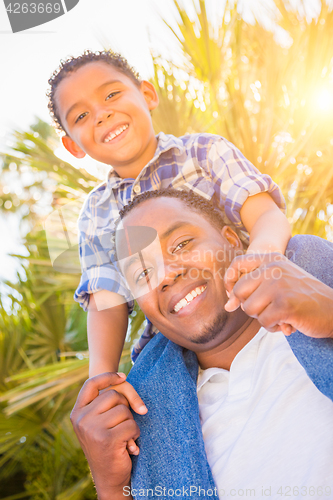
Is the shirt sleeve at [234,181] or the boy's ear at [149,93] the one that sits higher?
the boy's ear at [149,93]

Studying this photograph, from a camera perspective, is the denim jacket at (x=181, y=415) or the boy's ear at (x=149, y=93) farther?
the boy's ear at (x=149, y=93)

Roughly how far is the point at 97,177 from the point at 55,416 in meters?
2.09

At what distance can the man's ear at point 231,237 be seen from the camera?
1.53 meters

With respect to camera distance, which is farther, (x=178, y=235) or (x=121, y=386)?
(x=178, y=235)

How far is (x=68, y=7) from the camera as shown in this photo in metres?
2.11

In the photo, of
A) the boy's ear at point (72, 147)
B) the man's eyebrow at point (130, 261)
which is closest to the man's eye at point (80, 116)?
the boy's ear at point (72, 147)

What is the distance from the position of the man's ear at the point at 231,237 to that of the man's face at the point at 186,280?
0.02 meters

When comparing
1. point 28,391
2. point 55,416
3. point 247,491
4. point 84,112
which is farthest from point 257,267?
point 55,416

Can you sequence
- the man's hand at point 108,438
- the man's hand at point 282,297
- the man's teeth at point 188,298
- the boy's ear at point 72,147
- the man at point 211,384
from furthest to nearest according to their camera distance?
the boy's ear at point 72,147 < the man's teeth at point 188,298 < the man's hand at point 108,438 < the man at point 211,384 < the man's hand at point 282,297

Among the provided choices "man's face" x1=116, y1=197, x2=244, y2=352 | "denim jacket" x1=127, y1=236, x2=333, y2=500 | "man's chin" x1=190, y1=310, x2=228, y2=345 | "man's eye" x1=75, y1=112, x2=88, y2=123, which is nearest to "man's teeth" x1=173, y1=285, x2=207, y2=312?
"man's face" x1=116, y1=197, x2=244, y2=352

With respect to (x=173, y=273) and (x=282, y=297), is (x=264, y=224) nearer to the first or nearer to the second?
(x=173, y=273)

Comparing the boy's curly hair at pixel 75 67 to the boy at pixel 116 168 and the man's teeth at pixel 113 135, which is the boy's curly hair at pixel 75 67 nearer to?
the boy at pixel 116 168

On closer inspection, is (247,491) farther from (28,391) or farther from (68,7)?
(68,7)

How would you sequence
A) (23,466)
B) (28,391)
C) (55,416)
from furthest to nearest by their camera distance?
(23,466)
(55,416)
(28,391)
